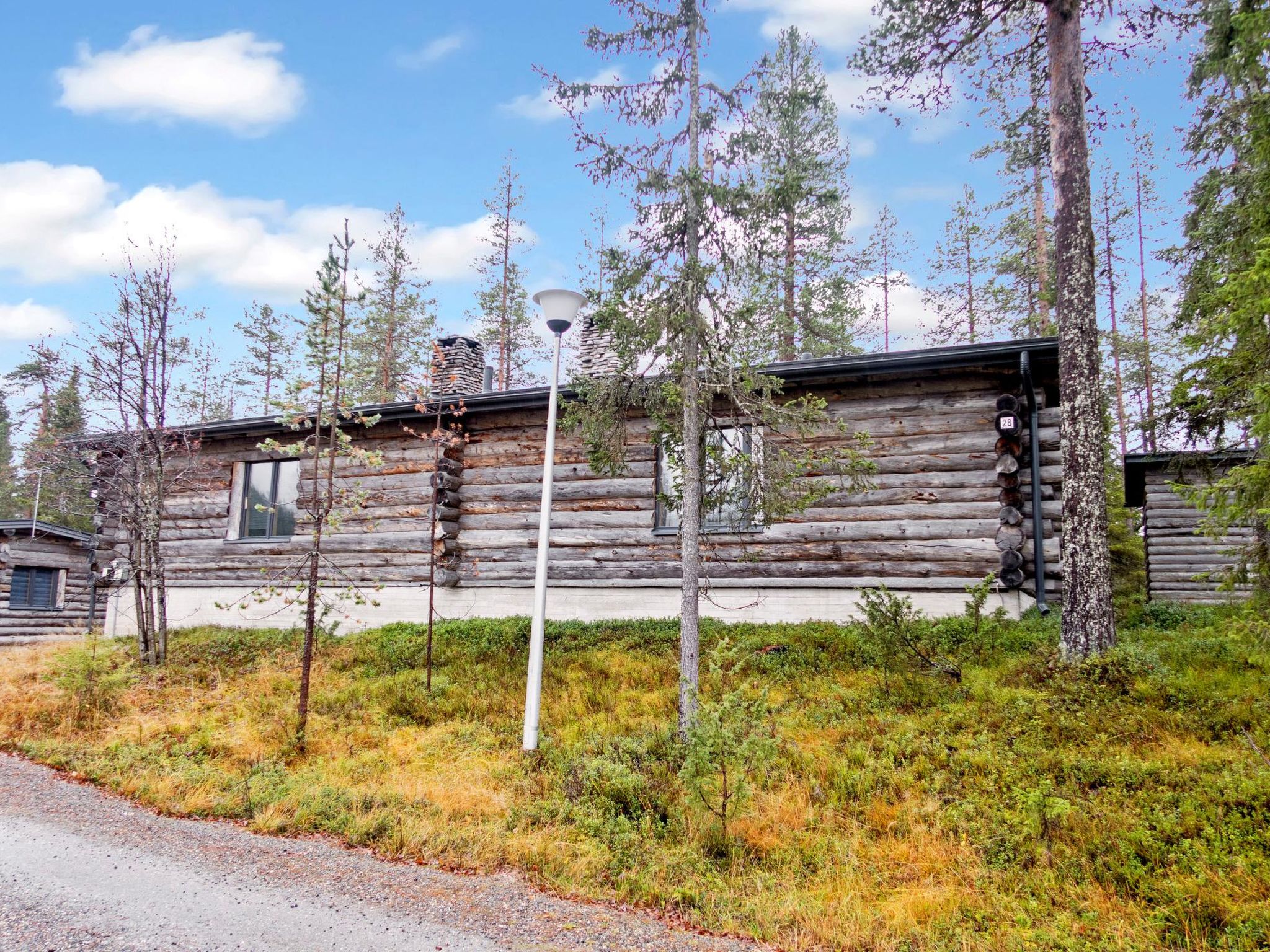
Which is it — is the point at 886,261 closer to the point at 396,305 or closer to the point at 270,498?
the point at 396,305

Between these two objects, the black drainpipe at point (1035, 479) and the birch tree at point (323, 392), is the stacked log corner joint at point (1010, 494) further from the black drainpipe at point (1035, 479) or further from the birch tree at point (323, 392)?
the birch tree at point (323, 392)

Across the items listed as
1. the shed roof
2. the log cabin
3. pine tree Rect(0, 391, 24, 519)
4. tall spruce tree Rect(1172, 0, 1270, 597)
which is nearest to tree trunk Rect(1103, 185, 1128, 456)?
the shed roof

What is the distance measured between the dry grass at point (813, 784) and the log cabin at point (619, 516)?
62.6 inches

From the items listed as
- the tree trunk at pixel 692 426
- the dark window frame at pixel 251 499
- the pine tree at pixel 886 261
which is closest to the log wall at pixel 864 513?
the tree trunk at pixel 692 426

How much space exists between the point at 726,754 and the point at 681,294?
4.84 metres

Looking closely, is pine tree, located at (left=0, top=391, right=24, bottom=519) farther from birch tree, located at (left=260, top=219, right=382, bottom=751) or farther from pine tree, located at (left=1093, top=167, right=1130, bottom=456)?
pine tree, located at (left=1093, top=167, right=1130, bottom=456)

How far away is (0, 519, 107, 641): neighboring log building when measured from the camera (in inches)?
763

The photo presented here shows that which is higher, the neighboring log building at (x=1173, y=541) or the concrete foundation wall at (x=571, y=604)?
the neighboring log building at (x=1173, y=541)

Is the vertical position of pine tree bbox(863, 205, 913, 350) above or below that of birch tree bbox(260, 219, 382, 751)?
above

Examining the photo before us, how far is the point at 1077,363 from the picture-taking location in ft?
27.0

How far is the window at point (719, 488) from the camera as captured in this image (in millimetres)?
8039

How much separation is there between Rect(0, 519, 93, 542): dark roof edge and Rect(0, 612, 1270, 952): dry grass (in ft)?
38.1

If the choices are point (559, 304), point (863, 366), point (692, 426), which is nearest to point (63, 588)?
point (559, 304)

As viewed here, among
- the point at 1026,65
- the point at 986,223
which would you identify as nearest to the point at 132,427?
the point at 1026,65
